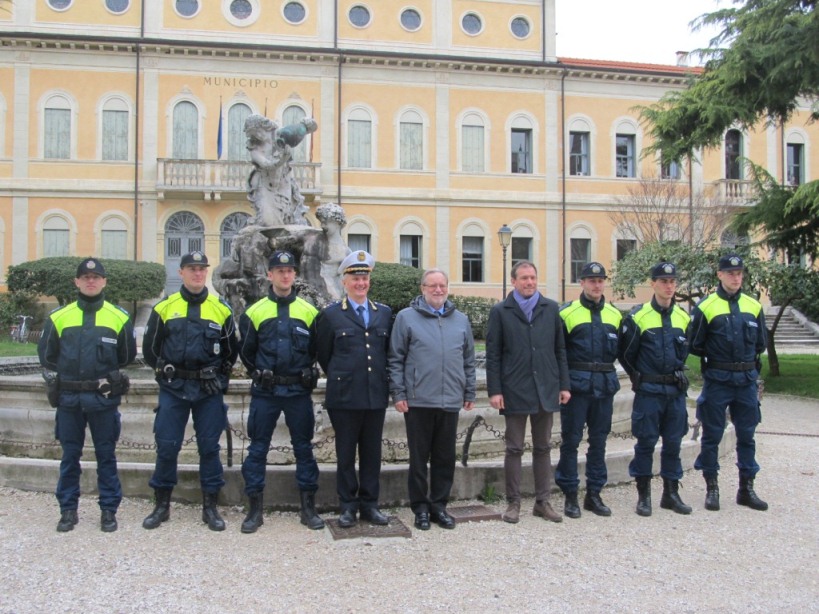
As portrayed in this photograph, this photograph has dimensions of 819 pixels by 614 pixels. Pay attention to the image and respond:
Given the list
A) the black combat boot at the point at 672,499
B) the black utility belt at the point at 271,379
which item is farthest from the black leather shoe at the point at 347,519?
the black combat boot at the point at 672,499

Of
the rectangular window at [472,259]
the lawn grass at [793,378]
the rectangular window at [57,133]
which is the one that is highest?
the rectangular window at [57,133]

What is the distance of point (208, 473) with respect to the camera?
5.70 metres

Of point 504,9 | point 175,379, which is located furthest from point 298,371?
point 504,9

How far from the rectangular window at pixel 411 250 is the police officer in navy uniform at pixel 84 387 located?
2742cm

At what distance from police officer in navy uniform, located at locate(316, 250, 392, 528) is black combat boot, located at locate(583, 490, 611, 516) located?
5.66 feet

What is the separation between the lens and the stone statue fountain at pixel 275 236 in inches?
391

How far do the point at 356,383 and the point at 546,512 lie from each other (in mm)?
1849

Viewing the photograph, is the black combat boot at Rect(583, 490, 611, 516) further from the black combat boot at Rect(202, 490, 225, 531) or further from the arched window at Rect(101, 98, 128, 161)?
the arched window at Rect(101, 98, 128, 161)

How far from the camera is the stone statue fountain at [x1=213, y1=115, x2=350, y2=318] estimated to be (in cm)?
992

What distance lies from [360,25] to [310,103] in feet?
13.8

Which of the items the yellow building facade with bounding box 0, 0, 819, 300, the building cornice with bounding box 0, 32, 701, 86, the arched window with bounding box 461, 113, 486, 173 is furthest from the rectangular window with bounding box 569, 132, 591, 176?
the arched window with bounding box 461, 113, 486, 173

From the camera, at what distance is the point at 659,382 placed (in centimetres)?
618

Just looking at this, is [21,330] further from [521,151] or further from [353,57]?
[521,151]

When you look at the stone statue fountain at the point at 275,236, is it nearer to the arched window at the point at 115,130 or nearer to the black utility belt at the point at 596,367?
the black utility belt at the point at 596,367
